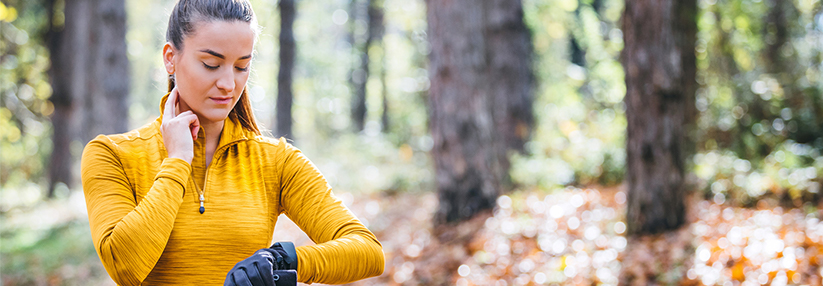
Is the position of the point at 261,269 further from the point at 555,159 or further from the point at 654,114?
the point at 555,159

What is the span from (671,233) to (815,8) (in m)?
7.34

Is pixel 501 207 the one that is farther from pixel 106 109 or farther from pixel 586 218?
pixel 106 109

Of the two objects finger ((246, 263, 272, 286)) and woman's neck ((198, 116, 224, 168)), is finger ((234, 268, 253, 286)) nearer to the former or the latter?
finger ((246, 263, 272, 286))

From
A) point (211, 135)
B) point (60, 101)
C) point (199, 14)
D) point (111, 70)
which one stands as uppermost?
point (199, 14)

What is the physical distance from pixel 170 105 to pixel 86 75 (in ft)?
46.0

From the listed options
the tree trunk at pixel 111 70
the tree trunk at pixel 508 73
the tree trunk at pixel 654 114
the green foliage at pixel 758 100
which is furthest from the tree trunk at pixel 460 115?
the tree trunk at pixel 111 70

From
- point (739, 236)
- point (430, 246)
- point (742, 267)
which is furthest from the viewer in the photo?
point (430, 246)

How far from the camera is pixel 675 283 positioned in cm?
561

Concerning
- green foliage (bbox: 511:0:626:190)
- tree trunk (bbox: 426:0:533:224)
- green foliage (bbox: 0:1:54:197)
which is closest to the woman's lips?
tree trunk (bbox: 426:0:533:224)

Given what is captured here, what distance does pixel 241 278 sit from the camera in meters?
1.62

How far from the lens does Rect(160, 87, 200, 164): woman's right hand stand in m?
1.81

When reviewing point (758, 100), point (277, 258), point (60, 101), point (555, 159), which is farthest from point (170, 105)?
point (60, 101)

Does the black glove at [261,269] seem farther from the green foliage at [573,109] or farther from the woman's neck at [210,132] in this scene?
the green foliage at [573,109]

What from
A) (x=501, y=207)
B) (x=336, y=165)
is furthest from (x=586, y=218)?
(x=336, y=165)
